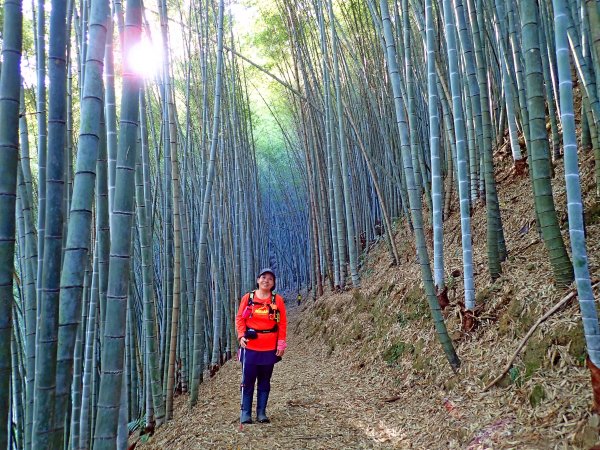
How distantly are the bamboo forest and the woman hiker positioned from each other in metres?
0.07

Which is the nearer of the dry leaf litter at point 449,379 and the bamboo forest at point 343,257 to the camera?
the bamboo forest at point 343,257

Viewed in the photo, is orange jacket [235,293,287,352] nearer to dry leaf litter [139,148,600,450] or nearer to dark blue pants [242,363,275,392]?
dark blue pants [242,363,275,392]

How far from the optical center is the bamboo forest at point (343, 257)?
1075 mm

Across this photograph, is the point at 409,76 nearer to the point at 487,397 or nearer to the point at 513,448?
the point at 487,397

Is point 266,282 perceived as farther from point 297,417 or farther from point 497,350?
point 497,350

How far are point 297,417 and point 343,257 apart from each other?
9.84 feet

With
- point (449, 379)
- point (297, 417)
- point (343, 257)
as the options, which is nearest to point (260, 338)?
point (297, 417)

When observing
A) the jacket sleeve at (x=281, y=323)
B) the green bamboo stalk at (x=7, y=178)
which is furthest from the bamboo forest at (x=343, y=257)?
the jacket sleeve at (x=281, y=323)

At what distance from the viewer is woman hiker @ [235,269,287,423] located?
259 centimetres

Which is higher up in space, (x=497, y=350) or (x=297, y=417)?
(x=497, y=350)

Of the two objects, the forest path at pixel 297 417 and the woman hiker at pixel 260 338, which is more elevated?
the woman hiker at pixel 260 338

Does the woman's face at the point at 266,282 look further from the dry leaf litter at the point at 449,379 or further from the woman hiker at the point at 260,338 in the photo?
the dry leaf litter at the point at 449,379

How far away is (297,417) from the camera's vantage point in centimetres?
275

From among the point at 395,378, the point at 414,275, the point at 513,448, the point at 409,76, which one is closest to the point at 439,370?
the point at 395,378
